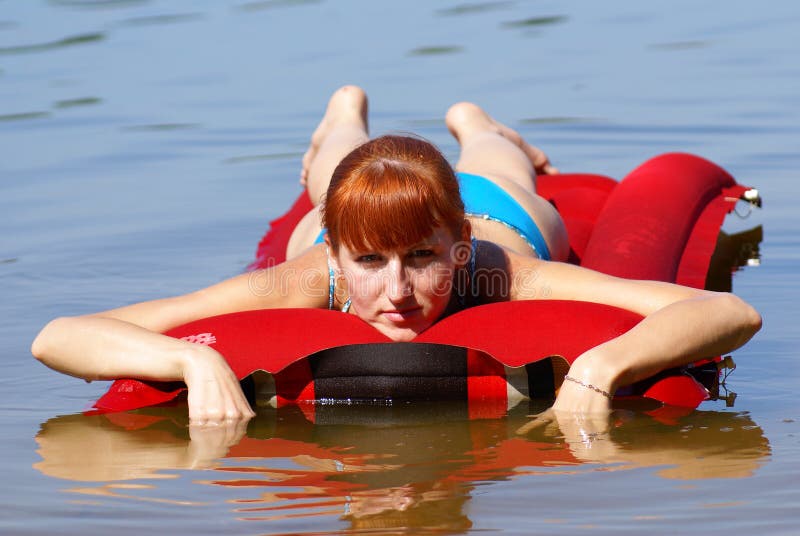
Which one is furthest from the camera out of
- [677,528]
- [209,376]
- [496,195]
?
[496,195]

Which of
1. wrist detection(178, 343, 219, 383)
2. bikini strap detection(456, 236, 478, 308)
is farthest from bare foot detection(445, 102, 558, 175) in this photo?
wrist detection(178, 343, 219, 383)

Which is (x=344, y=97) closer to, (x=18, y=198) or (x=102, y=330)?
(x=18, y=198)

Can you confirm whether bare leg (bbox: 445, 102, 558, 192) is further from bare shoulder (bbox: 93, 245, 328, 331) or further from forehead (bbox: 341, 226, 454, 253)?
forehead (bbox: 341, 226, 454, 253)

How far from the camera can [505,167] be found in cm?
564

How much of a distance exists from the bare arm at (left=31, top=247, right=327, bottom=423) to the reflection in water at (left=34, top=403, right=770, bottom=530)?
126 mm

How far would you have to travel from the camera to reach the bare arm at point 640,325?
11.9ft

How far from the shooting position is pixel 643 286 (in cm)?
404

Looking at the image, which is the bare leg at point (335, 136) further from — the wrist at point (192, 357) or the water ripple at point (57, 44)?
the water ripple at point (57, 44)

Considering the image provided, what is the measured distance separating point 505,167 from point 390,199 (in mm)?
2052

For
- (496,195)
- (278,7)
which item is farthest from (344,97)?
(278,7)

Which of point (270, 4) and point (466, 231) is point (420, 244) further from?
point (270, 4)

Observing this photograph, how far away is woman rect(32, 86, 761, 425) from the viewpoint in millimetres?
3666

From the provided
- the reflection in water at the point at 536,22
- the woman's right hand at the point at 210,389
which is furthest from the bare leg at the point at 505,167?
the reflection in water at the point at 536,22

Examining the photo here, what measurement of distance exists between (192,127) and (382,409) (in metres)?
5.16
